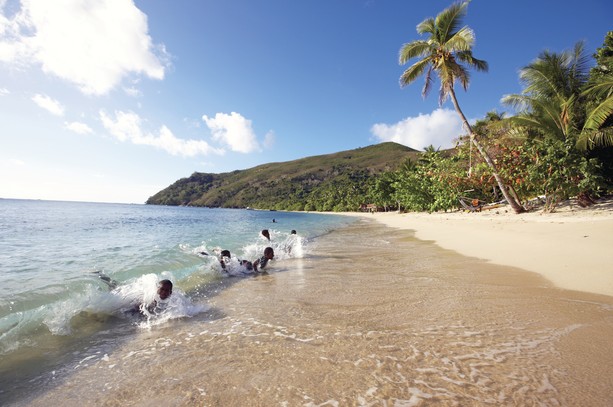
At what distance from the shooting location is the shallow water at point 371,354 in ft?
8.16

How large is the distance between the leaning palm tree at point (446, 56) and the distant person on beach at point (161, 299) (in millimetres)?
20271

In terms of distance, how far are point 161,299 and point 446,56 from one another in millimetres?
22918

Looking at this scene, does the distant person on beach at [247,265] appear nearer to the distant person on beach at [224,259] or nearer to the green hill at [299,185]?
the distant person on beach at [224,259]

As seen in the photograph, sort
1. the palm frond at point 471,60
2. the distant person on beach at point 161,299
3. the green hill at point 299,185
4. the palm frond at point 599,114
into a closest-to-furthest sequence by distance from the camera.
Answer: the distant person on beach at point 161,299
the palm frond at point 599,114
the palm frond at point 471,60
the green hill at point 299,185

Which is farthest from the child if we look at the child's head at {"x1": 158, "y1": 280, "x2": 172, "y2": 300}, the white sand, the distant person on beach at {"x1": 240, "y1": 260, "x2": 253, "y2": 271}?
the white sand

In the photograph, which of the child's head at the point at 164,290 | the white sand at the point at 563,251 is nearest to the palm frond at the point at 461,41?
the white sand at the point at 563,251

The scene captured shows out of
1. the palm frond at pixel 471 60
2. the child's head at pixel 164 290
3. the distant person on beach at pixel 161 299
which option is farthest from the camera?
the palm frond at pixel 471 60

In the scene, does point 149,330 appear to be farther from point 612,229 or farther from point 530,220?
point 530,220

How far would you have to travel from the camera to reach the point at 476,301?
4906 millimetres

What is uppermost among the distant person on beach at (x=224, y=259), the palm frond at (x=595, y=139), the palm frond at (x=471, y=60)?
the palm frond at (x=471, y=60)

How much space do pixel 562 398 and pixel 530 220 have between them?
18019 mm

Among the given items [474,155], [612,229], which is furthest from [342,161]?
[612,229]

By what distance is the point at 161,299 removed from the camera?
5113mm

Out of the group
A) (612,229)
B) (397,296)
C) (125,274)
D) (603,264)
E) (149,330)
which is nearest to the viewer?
(149,330)
